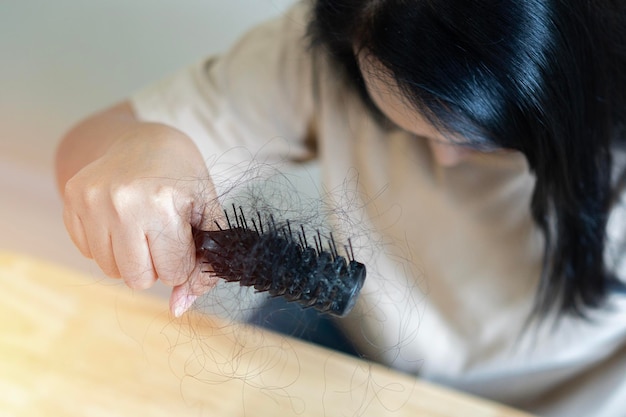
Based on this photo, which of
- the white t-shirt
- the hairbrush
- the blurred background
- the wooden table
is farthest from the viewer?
the blurred background

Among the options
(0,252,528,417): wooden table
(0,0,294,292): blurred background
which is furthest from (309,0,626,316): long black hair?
(0,0,294,292): blurred background

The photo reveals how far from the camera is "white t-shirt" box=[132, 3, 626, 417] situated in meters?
0.57

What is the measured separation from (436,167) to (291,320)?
0.92ft

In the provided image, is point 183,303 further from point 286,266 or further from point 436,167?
point 436,167

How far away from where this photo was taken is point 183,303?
323mm

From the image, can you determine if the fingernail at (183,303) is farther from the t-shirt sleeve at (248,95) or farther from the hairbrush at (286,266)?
the t-shirt sleeve at (248,95)

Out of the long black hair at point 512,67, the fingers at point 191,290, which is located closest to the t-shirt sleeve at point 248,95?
the long black hair at point 512,67

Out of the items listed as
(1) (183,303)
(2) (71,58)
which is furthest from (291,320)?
(2) (71,58)

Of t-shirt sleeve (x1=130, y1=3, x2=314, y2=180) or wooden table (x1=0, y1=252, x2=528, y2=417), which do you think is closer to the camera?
wooden table (x1=0, y1=252, x2=528, y2=417)

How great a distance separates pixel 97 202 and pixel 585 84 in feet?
1.16

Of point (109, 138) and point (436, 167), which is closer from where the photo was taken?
point (109, 138)

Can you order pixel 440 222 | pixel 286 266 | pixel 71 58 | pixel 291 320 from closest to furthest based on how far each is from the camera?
pixel 286 266 → pixel 291 320 → pixel 440 222 → pixel 71 58

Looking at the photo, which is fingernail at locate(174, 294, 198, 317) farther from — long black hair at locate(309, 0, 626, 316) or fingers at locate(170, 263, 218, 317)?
Answer: long black hair at locate(309, 0, 626, 316)

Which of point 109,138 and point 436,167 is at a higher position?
point 109,138
